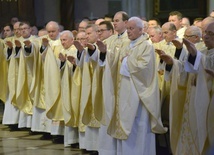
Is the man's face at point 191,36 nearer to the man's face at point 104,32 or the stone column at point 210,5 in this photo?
the man's face at point 104,32

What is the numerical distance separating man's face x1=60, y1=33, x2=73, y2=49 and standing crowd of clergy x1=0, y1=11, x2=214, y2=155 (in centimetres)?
1

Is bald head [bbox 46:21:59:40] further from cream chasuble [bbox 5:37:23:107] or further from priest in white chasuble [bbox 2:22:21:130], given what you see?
cream chasuble [bbox 5:37:23:107]

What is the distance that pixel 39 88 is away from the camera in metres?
9.31

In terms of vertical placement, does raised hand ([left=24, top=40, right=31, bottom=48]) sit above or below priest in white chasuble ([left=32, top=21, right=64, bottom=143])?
above

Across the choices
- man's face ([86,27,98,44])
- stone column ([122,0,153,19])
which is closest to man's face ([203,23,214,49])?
man's face ([86,27,98,44])

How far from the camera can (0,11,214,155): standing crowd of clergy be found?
624cm

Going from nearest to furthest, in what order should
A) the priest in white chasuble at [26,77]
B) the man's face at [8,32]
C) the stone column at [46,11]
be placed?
the priest in white chasuble at [26,77] → the man's face at [8,32] → the stone column at [46,11]

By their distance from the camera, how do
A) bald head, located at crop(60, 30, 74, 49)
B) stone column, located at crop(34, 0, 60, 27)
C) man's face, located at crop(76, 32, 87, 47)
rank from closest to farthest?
man's face, located at crop(76, 32, 87, 47), bald head, located at crop(60, 30, 74, 49), stone column, located at crop(34, 0, 60, 27)

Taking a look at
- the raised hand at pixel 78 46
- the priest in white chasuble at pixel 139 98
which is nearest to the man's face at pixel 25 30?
the raised hand at pixel 78 46

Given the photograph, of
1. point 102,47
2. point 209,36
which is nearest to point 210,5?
point 102,47

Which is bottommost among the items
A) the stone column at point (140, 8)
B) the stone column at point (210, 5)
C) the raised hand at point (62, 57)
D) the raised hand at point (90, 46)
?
the raised hand at point (62, 57)

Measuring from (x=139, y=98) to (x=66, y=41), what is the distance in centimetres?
220

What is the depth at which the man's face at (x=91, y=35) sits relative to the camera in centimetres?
791

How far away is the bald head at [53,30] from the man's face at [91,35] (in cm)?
115
